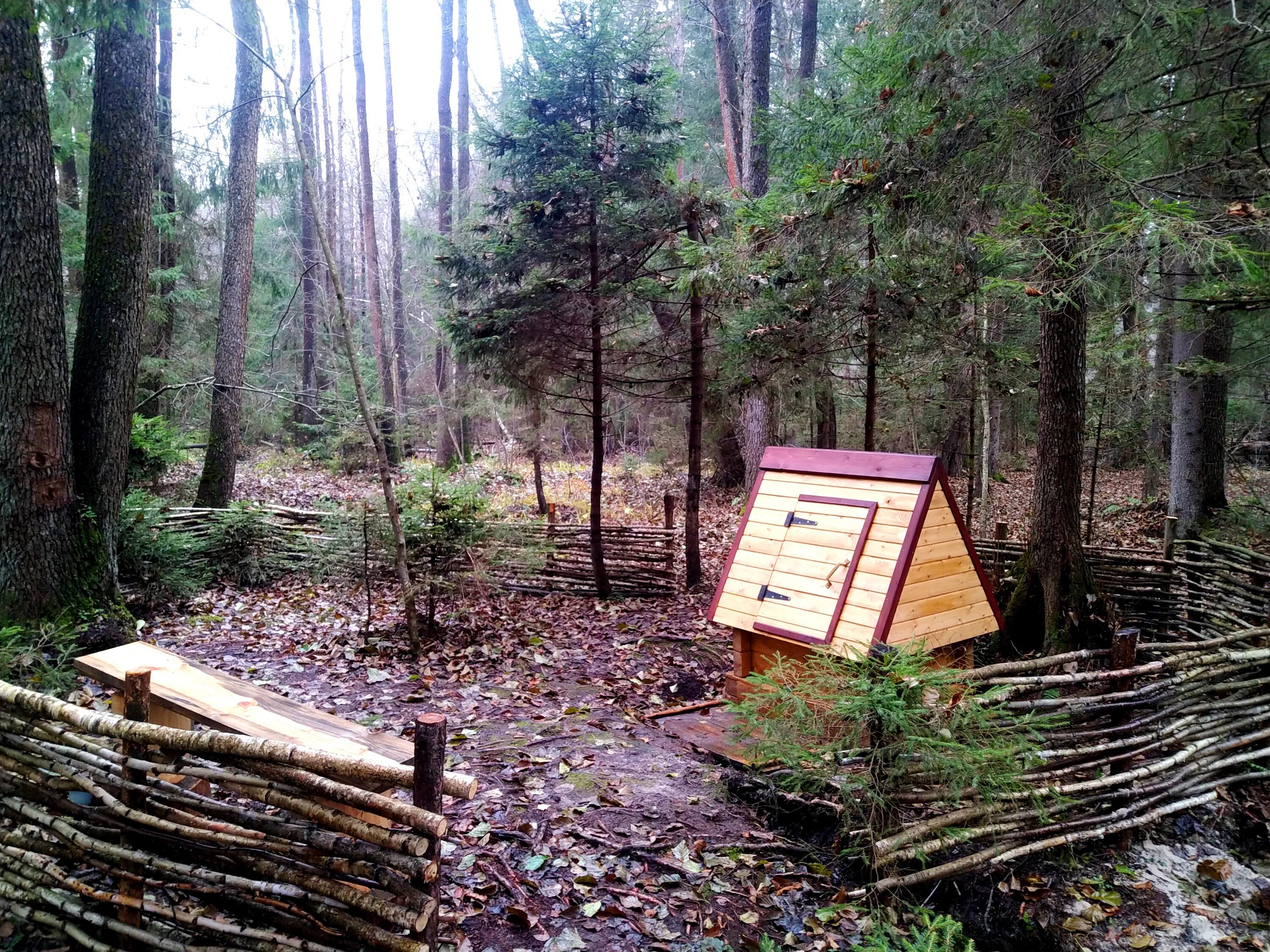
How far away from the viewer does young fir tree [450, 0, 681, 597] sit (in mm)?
7934

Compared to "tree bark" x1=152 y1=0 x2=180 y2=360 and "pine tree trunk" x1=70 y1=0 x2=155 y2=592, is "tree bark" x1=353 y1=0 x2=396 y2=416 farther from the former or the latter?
"pine tree trunk" x1=70 y1=0 x2=155 y2=592

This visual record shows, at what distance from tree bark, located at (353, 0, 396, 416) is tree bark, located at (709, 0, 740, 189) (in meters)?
8.91

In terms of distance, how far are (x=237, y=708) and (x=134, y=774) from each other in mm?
578

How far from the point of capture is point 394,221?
1870cm

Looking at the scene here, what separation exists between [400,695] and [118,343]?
396cm

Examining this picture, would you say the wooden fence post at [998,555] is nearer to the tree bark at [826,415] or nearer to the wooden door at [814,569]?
the tree bark at [826,415]

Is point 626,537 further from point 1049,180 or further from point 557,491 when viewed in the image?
point 557,491

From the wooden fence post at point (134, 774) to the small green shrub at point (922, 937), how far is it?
2897 millimetres

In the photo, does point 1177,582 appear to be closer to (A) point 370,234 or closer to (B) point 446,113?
(A) point 370,234

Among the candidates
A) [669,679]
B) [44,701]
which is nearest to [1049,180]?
[669,679]

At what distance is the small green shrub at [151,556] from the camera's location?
7414 mm

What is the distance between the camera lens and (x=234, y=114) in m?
10.5

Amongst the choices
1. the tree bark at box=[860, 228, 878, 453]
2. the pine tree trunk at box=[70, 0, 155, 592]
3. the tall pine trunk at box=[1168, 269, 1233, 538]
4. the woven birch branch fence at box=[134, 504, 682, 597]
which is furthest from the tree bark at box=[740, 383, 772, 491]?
the pine tree trunk at box=[70, 0, 155, 592]

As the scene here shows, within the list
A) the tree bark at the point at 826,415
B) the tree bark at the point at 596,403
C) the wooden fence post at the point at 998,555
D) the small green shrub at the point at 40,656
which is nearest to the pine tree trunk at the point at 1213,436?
the wooden fence post at the point at 998,555
